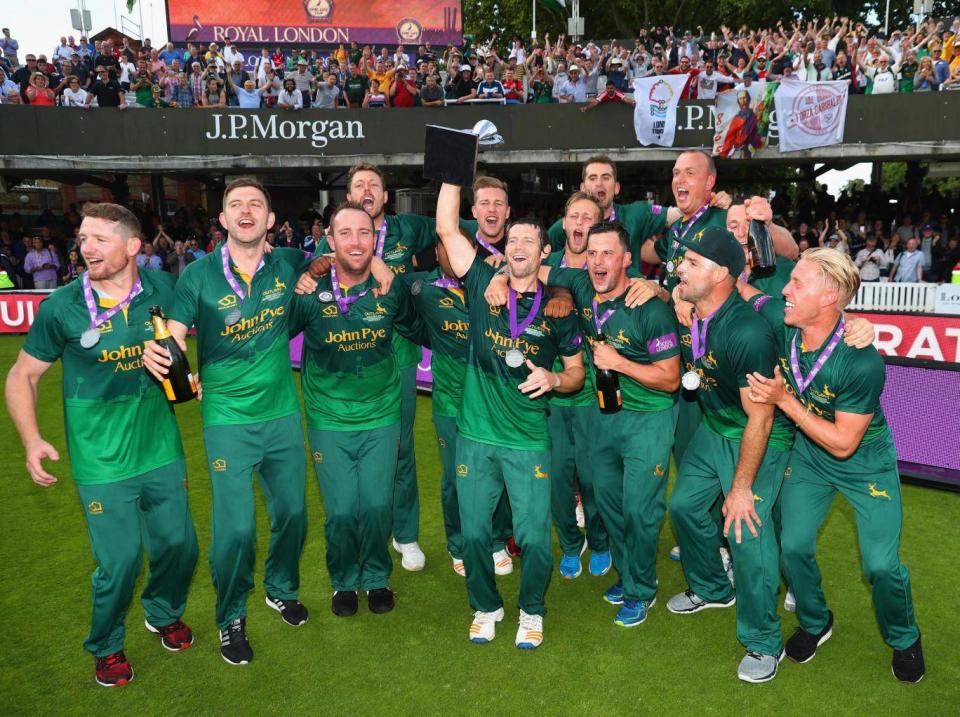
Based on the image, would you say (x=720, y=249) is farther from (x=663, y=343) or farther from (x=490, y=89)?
(x=490, y=89)

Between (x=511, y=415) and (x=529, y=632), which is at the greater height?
(x=511, y=415)

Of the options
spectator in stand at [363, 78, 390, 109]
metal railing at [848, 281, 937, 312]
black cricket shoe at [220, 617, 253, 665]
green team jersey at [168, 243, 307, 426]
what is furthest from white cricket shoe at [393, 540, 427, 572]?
spectator in stand at [363, 78, 390, 109]

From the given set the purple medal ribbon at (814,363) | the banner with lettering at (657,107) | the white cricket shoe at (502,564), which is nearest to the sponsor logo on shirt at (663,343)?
the purple medal ribbon at (814,363)

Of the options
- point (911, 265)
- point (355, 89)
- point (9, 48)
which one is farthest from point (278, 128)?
point (911, 265)

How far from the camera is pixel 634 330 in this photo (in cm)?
488

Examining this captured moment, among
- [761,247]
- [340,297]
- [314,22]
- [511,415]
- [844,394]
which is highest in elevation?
[314,22]

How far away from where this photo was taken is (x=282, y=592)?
5211mm

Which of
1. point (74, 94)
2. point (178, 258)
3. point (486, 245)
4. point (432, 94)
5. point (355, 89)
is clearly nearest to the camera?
point (486, 245)

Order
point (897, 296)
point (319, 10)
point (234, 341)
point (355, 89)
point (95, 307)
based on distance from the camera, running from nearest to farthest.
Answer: point (95, 307) → point (234, 341) → point (897, 296) → point (355, 89) → point (319, 10)

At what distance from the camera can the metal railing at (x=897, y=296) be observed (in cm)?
1540

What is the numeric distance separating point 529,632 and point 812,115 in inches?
599

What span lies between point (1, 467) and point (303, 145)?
40.6 feet

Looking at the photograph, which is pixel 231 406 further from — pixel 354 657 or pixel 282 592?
pixel 354 657

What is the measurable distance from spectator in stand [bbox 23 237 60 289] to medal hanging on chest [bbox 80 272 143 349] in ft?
54.2
